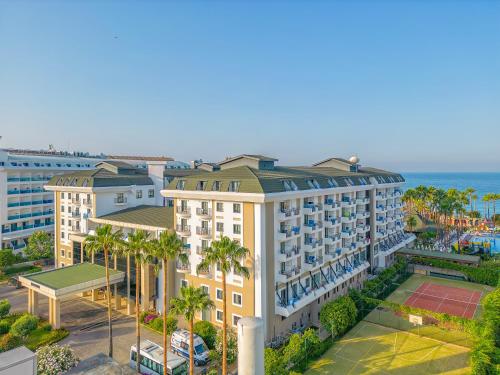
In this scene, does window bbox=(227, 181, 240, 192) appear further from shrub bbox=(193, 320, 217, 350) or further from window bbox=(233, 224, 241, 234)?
shrub bbox=(193, 320, 217, 350)

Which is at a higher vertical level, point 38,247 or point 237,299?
point 38,247

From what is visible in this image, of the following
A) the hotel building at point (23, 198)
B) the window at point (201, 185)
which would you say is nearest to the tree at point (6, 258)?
the hotel building at point (23, 198)

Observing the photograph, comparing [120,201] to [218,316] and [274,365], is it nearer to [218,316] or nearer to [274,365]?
[218,316]

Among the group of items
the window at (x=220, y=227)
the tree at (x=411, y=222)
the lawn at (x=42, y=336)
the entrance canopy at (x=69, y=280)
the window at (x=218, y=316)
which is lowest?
the lawn at (x=42, y=336)

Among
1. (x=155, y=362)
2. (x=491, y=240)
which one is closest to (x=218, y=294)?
(x=155, y=362)

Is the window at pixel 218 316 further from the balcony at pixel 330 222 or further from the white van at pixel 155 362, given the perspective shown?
the balcony at pixel 330 222

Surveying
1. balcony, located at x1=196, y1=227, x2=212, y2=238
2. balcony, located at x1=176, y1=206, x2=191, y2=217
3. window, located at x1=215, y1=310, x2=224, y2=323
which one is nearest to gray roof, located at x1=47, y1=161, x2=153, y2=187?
balcony, located at x1=176, y1=206, x2=191, y2=217
